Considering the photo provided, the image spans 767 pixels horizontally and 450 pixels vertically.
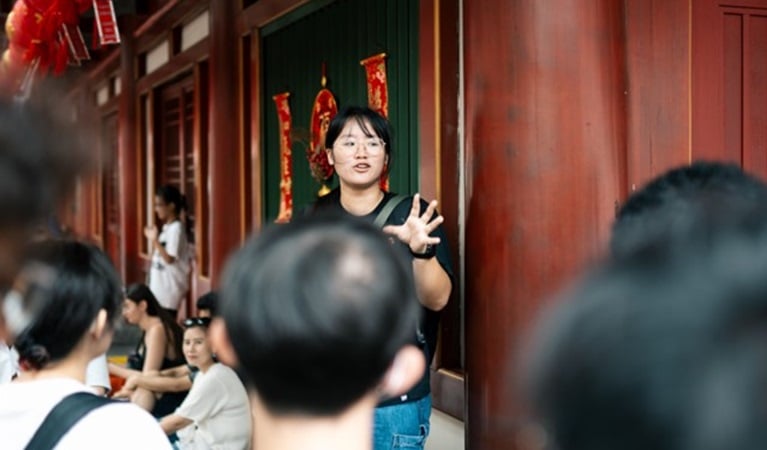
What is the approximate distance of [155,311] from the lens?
5684mm

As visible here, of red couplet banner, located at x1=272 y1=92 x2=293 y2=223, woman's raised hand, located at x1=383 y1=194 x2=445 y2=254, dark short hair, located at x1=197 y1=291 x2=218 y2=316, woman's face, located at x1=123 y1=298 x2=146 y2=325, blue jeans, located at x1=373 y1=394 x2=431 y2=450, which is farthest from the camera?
red couplet banner, located at x1=272 y1=92 x2=293 y2=223

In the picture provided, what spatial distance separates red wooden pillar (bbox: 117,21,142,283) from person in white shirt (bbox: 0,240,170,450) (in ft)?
33.6

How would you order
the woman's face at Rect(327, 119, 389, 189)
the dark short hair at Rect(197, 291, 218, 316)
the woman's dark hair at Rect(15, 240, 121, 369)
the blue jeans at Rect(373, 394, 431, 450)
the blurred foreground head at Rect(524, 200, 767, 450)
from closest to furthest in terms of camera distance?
the blurred foreground head at Rect(524, 200, 767, 450), the woman's dark hair at Rect(15, 240, 121, 369), the blue jeans at Rect(373, 394, 431, 450), the woman's face at Rect(327, 119, 389, 189), the dark short hair at Rect(197, 291, 218, 316)

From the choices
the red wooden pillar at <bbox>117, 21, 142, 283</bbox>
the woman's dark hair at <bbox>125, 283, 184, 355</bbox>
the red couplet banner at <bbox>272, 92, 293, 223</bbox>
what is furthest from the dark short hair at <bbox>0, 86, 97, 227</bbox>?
the red wooden pillar at <bbox>117, 21, 142, 283</bbox>

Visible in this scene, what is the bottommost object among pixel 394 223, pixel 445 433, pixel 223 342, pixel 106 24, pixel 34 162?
pixel 445 433

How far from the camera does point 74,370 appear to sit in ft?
6.72

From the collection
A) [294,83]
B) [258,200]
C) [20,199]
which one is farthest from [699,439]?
[258,200]

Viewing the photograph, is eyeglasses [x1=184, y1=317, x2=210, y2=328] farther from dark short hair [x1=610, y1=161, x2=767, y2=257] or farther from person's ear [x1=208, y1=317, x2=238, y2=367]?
person's ear [x1=208, y1=317, x2=238, y2=367]

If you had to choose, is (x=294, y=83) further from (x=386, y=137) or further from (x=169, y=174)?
(x=169, y=174)

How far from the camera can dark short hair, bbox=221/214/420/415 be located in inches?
49.5

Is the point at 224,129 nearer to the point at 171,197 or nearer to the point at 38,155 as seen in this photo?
the point at 171,197

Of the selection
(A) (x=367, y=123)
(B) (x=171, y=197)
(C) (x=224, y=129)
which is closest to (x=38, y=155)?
(A) (x=367, y=123)

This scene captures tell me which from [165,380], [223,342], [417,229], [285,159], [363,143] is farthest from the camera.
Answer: [285,159]

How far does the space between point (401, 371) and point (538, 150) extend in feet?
7.01
